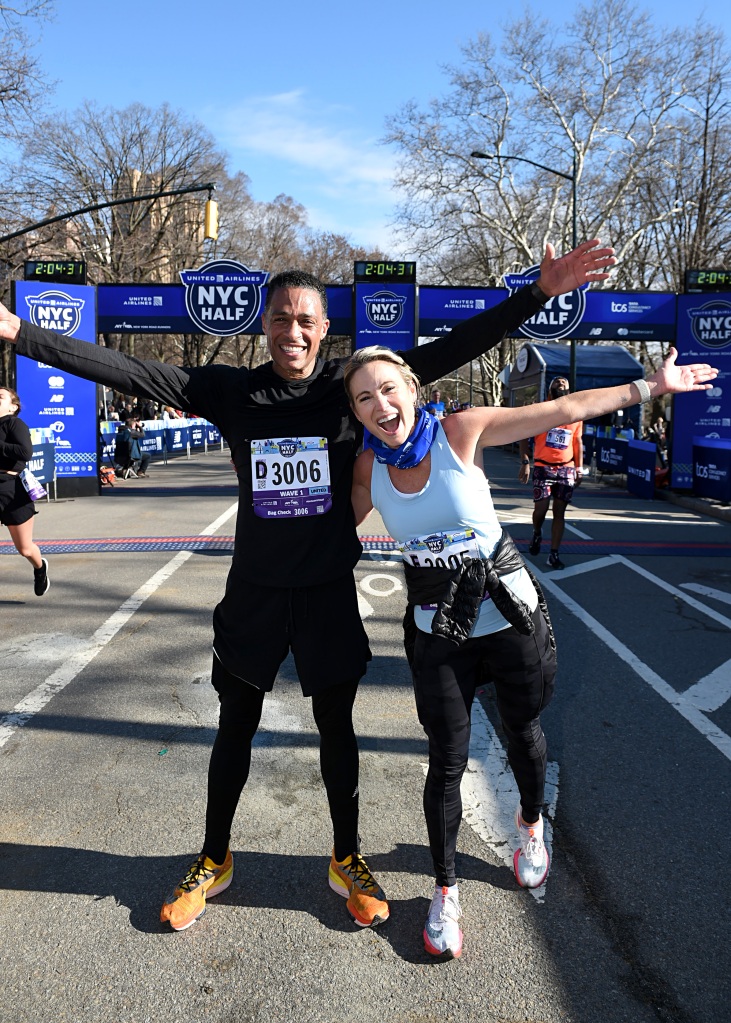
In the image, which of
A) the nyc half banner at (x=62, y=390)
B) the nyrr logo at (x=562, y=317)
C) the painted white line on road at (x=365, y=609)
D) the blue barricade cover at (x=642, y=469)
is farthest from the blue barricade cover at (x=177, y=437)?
the painted white line on road at (x=365, y=609)

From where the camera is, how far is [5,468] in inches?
259

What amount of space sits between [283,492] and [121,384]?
656mm

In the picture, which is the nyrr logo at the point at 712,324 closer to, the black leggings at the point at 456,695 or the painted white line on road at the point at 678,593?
the painted white line on road at the point at 678,593

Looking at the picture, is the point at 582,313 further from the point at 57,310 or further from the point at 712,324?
the point at 57,310

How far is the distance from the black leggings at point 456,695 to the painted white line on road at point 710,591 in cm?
527

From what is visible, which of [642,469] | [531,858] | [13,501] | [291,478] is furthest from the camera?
[642,469]

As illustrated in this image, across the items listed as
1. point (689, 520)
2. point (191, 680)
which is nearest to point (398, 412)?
point (191, 680)

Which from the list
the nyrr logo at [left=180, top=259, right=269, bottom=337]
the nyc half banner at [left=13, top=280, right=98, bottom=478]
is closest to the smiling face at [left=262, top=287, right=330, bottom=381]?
the nyc half banner at [left=13, top=280, right=98, bottom=478]

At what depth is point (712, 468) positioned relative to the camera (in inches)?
590

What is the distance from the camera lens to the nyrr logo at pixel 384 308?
17.1 m

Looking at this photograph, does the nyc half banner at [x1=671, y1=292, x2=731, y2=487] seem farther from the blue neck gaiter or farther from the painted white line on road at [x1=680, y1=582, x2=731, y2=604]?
the blue neck gaiter

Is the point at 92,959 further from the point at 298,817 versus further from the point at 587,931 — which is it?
the point at 587,931

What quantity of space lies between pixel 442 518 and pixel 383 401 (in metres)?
0.42

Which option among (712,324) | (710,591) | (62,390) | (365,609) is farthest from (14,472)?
(712,324)
